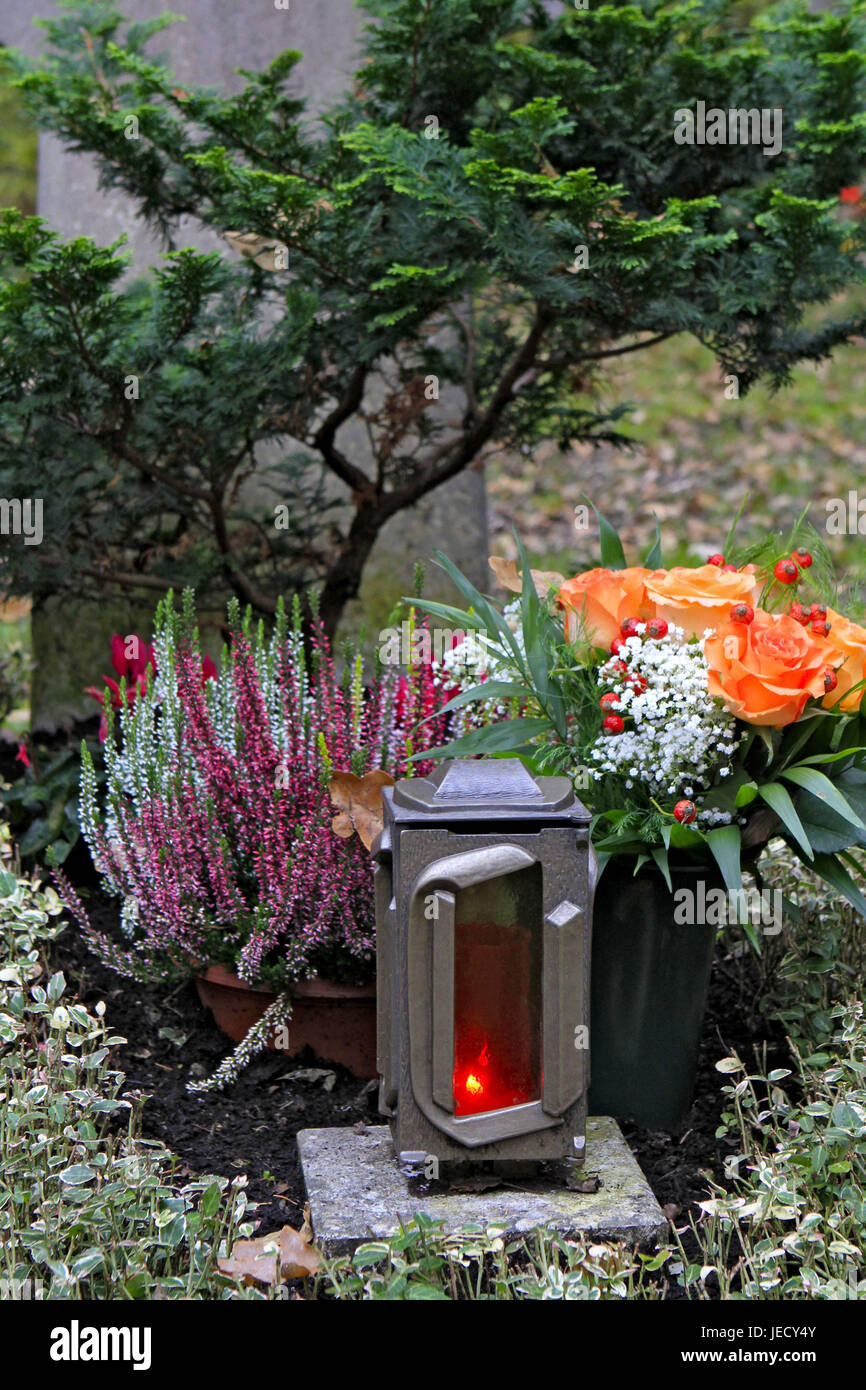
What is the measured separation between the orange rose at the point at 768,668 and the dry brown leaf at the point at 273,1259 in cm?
103

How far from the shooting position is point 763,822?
2.14 metres

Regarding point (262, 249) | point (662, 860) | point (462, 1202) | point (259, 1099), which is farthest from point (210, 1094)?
point (262, 249)

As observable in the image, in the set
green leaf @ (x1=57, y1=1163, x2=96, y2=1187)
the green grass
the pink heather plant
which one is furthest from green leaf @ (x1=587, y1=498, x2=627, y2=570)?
the green grass

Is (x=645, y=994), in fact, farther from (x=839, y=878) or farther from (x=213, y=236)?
(x=213, y=236)

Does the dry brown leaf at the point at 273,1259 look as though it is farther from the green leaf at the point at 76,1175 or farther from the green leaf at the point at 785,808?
the green leaf at the point at 785,808

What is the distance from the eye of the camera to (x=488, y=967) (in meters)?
1.97

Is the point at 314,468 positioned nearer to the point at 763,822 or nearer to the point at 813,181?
the point at 813,181

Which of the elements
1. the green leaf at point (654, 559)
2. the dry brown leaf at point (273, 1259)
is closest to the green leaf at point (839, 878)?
the green leaf at point (654, 559)

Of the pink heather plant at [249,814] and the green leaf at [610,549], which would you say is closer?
the green leaf at [610,549]

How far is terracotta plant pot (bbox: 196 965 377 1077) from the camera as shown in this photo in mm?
2516

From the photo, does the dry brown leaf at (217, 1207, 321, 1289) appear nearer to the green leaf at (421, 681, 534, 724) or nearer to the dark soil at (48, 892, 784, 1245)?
the dark soil at (48, 892, 784, 1245)

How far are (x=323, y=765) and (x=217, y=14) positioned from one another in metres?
2.82

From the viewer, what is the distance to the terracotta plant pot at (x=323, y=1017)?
2516mm

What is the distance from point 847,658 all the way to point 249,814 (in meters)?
1.19
